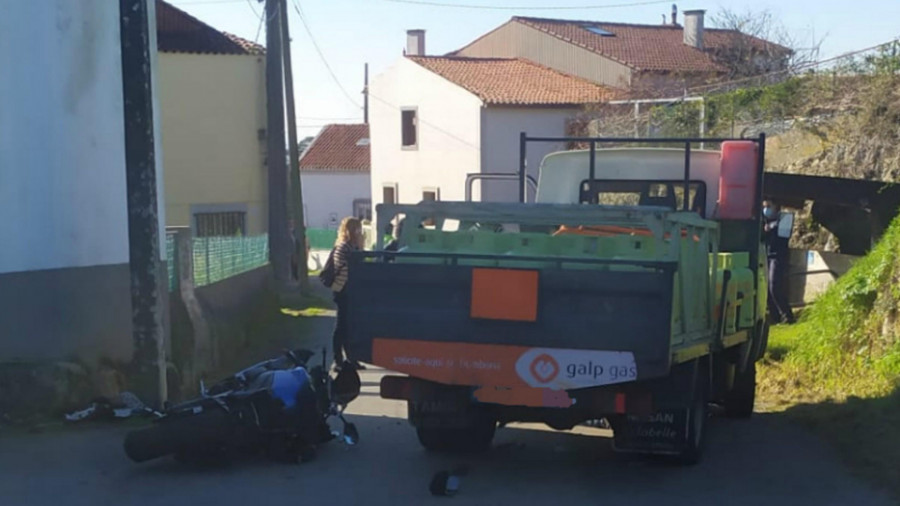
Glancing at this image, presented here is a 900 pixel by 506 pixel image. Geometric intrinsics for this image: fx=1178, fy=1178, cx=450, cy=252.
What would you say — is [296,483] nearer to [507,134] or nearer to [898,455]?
[898,455]

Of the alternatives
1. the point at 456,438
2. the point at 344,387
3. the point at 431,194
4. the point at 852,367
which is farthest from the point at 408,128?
the point at 456,438

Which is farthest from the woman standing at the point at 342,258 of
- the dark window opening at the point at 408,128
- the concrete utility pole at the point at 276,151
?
the dark window opening at the point at 408,128

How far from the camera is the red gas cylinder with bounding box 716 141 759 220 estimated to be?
9.70 meters

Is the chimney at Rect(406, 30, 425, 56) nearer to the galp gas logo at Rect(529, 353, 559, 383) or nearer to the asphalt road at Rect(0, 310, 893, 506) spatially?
the asphalt road at Rect(0, 310, 893, 506)

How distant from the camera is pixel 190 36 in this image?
26.2 meters

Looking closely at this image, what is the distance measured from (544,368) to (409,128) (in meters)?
35.6

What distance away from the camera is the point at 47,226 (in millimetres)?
9953

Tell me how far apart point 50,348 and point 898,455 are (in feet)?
22.1

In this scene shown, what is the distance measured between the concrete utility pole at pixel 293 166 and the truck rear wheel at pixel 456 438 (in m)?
14.8

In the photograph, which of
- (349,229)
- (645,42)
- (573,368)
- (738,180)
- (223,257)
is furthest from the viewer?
(645,42)

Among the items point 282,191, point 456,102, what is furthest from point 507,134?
point 282,191

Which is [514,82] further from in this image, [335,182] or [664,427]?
[664,427]

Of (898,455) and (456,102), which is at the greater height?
(456,102)

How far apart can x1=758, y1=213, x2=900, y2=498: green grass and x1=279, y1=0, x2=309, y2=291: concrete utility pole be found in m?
12.5
